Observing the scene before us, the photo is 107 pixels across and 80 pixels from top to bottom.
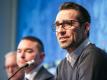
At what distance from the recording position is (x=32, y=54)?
2.26 meters

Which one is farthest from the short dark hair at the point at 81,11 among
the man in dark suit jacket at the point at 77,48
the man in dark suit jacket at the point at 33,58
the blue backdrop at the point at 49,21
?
the blue backdrop at the point at 49,21

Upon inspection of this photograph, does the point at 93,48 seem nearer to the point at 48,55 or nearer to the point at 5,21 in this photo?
the point at 48,55

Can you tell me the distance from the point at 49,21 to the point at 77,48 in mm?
1703

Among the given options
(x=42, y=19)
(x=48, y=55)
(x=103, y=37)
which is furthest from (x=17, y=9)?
(x=103, y=37)

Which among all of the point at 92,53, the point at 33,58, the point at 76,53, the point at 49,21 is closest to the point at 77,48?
the point at 76,53

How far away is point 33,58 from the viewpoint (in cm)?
225

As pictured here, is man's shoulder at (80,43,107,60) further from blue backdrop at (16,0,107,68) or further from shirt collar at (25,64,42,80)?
blue backdrop at (16,0,107,68)

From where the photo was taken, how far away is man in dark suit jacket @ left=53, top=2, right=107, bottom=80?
5.18ft

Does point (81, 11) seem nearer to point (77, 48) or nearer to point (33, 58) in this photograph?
point (77, 48)

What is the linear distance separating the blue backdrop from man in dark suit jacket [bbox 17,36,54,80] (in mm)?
636

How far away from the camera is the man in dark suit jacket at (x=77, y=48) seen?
1580mm

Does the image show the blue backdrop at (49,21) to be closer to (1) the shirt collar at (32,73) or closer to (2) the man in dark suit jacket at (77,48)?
(1) the shirt collar at (32,73)

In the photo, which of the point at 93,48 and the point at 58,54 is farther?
the point at 58,54

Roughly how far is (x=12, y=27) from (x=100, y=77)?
105 inches
